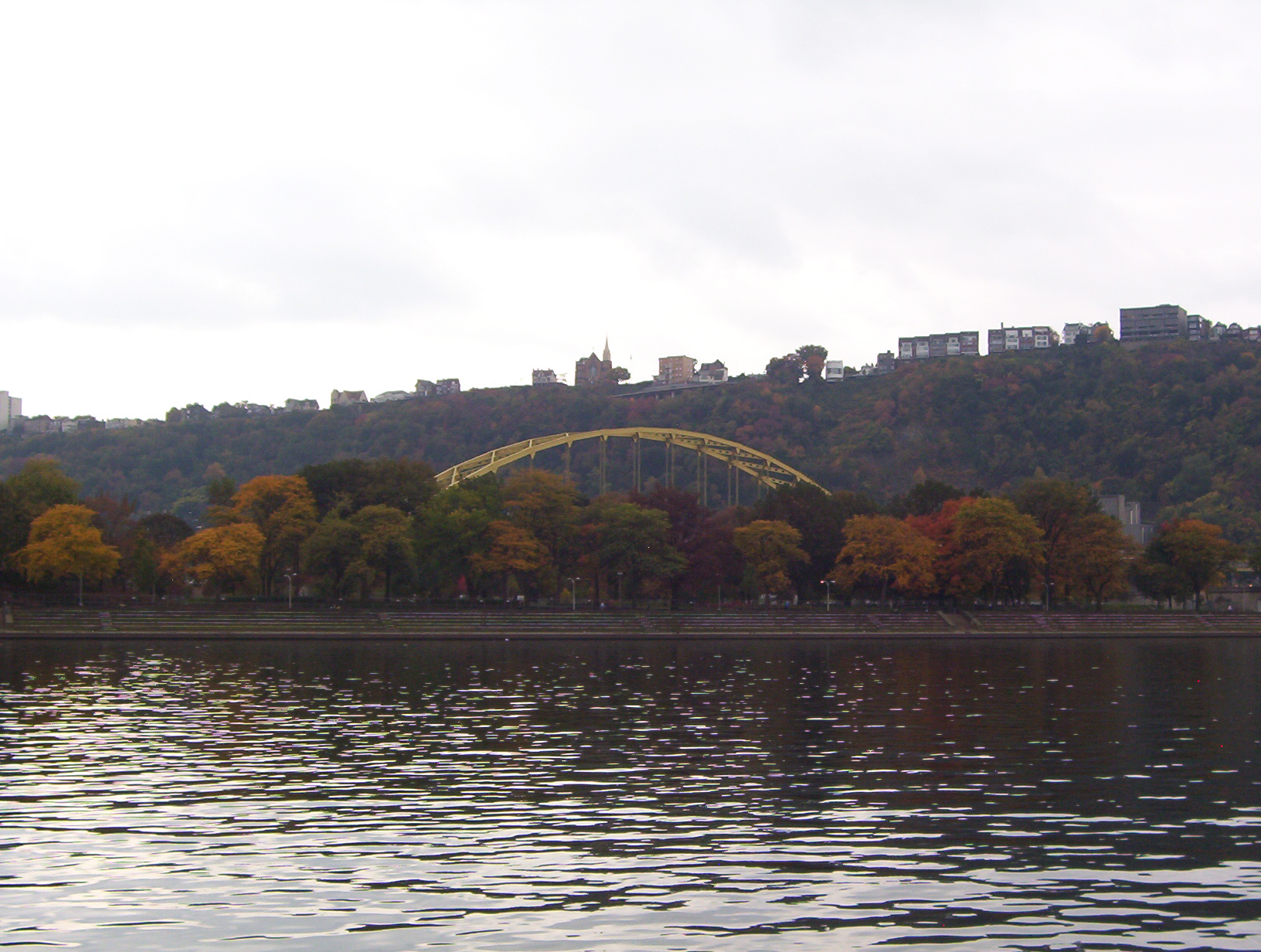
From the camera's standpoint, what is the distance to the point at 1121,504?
146 metres

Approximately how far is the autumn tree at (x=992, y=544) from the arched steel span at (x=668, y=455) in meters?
26.6

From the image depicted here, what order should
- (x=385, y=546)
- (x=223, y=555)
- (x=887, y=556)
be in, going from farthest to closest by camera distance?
(x=887, y=556)
(x=223, y=555)
(x=385, y=546)

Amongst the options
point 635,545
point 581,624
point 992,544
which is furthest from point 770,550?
point 581,624

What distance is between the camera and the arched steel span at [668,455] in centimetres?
12325

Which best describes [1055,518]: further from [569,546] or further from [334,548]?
[334,548]

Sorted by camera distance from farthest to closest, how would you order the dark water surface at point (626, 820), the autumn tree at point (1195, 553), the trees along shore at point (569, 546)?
the autumn tree at point (1195, 553)
the trees along shore at point (569, 546)
the dark water surface at point (626, 820)

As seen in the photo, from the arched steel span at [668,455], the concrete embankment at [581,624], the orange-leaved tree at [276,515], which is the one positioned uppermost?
the arched steel span at [668,455]

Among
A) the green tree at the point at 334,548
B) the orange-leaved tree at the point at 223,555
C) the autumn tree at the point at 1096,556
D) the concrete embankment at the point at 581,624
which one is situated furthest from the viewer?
the autumn tree at the point at 1096,556

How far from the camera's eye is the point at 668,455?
441ft

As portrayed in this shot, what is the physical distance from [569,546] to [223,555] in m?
25.0

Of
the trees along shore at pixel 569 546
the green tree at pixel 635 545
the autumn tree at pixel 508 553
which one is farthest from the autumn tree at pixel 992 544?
the autumn tree at pixel 508 553

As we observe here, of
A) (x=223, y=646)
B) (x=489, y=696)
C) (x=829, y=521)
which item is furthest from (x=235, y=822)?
(x=829, y=521)

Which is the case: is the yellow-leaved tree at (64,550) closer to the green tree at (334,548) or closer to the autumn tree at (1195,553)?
the green tree at (334,548)

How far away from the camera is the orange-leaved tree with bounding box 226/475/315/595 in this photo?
3634 inches
